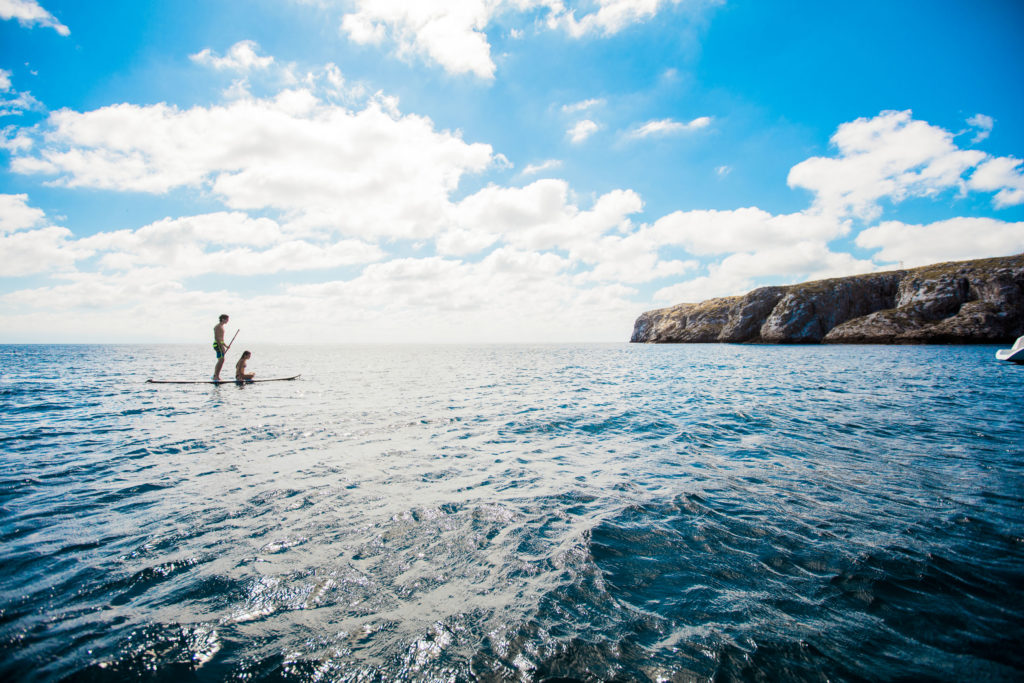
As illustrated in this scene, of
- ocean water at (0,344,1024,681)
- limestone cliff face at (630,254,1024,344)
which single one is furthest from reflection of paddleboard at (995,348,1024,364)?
limestone cliff face at (630,254,1024,344)

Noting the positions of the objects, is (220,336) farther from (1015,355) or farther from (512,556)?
(1015,355)

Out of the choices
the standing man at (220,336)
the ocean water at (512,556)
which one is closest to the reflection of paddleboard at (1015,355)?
the ocean water at (512,556)

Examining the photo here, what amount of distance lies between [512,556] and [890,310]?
15490cm

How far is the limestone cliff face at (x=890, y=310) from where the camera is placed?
98500 millimetres

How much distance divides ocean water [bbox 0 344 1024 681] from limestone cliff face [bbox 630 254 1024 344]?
127m

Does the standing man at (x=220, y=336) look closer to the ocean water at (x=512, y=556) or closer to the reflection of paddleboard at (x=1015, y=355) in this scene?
the ocean water at (x=512, y=556)

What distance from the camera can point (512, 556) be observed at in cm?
660

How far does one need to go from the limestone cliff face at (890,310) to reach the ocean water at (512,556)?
127 metres

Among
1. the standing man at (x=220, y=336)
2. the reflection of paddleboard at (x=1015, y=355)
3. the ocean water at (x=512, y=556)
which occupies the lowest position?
the ocean water at (x=512, y=556)

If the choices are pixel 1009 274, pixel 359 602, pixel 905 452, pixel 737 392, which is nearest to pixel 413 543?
pixel 359 602

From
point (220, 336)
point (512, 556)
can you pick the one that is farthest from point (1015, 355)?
point (220, 336)

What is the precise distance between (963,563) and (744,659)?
4.65 m

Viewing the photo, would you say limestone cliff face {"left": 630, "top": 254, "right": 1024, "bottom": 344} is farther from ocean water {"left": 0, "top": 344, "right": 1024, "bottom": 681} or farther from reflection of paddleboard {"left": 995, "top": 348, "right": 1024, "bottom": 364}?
ocean water {"left": 0, "top": 344, "right": 1024, "bottom": 681}

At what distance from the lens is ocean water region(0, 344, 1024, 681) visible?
4.29m
